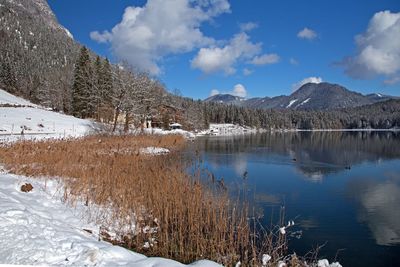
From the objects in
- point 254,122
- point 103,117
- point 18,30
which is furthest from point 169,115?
point 18,30

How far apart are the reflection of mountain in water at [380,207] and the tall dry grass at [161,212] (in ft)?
13.8

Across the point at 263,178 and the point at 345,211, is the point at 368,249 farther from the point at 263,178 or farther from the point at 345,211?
the point at 263,178

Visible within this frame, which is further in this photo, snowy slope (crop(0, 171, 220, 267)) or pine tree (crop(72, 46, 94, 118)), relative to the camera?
pine tree (crop(72, 46, 94, 118))

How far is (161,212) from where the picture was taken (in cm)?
964

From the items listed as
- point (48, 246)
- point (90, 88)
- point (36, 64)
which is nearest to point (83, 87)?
point (90, 88)

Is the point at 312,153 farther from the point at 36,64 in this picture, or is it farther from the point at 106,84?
the point at 36,64

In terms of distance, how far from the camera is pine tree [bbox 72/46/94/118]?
54.4m

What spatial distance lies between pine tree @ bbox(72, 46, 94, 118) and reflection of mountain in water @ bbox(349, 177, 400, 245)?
43.1 m

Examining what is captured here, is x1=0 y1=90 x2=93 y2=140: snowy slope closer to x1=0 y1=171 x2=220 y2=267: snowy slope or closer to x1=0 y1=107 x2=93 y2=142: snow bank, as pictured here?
x1=0 y1=107 x2=93 y2=142: snow bank

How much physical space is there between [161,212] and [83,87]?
4917cm

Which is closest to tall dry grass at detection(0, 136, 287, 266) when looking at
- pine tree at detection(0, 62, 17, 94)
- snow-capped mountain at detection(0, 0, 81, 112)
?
snow-capped mountain at detection(0, 0, 81, 112)

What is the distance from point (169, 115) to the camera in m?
84.9

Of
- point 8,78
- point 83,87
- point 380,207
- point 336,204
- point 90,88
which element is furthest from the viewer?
point 8,78

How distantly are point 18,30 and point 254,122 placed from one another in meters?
138
